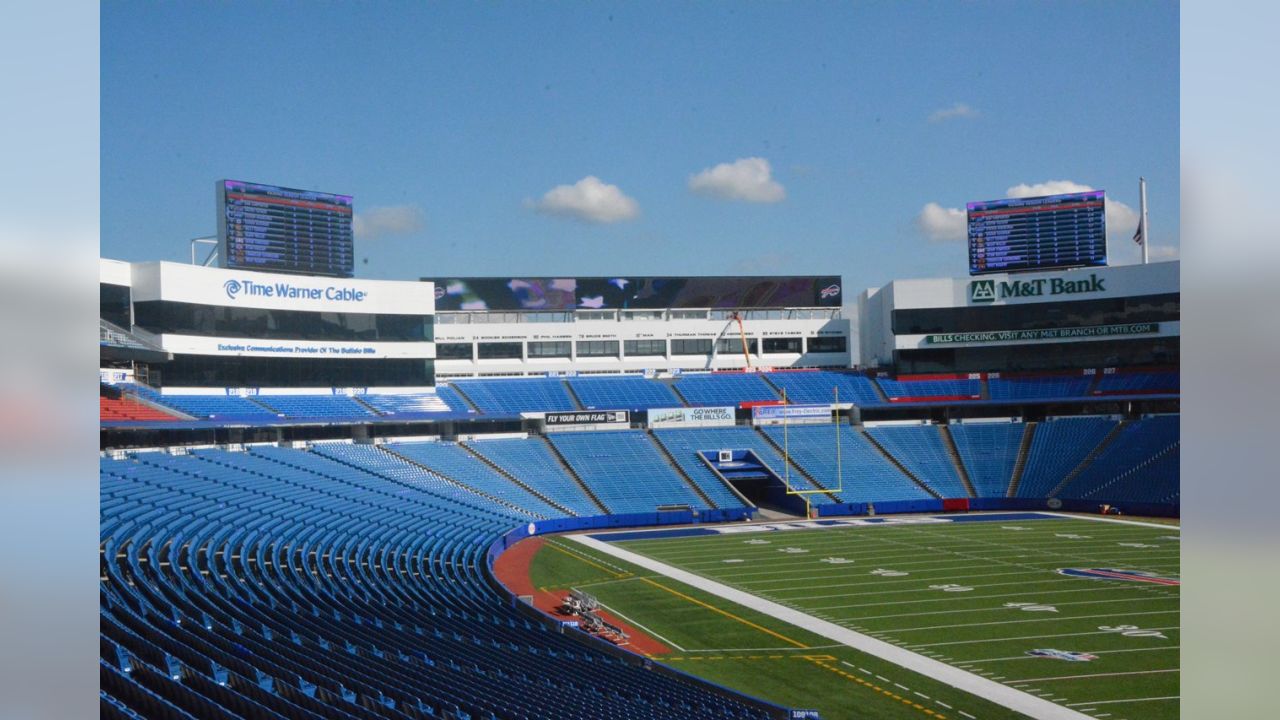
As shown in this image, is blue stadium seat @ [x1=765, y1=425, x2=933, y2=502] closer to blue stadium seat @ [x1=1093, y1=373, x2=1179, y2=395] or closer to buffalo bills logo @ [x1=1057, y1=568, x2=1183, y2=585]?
blue stadium seat @ [x1=1093, y1=373, x2=1179, y2=395]

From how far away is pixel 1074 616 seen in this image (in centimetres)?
1717

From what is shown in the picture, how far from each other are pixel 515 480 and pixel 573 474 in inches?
84.2

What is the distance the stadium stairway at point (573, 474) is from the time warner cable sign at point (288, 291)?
7438 mm

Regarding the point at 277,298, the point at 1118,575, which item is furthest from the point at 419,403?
the point at 1118,575

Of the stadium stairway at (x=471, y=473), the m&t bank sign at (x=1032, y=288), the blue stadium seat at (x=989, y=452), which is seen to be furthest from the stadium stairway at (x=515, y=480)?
the m&t bank sign at (x=1032, y=288)

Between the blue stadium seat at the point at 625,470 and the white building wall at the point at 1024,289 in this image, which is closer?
the blue stadium seat at the point at 625,470

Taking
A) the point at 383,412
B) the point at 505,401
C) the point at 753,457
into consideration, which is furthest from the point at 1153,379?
the point at 383,412

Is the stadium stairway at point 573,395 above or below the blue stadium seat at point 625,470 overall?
above

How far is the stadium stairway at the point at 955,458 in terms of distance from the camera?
3412 cm

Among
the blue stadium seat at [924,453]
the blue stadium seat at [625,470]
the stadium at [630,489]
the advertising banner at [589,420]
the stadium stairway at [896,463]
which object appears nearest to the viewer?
the stadium at [630,489]

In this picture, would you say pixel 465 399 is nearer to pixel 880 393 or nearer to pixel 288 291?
pixel 288 291

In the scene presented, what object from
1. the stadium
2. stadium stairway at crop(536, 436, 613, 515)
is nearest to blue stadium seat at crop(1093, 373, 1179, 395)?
the stadium

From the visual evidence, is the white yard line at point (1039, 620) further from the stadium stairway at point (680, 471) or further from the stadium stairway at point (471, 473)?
the stadium stairway at point (680, 471)
